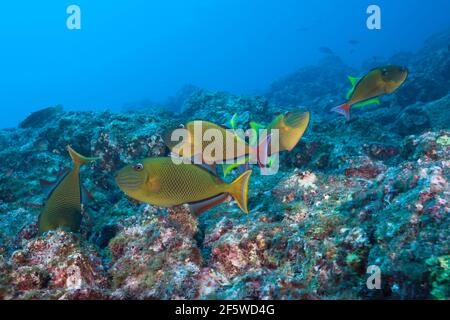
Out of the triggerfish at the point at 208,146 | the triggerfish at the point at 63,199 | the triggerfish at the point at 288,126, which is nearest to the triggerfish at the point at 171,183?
the triggerfish at the point at 208,146

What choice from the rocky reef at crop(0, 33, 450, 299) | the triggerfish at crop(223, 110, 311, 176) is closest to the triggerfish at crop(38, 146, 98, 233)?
the rocky reef at crop(0, 33, 450, 299)

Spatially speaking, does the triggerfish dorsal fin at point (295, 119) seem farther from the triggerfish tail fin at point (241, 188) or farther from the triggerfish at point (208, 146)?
the triggerfish tail fin at point (241, 188)

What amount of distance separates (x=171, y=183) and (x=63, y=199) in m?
1.21

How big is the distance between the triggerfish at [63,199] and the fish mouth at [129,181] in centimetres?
77

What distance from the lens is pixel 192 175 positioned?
1998 mm

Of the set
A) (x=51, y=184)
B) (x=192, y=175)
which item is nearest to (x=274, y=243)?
(x=192, y=175)

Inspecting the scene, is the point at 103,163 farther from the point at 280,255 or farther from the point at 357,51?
the point at 357,51

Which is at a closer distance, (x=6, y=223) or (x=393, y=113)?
(x=6, y=223)

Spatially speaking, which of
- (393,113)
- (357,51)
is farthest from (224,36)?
(393,113)

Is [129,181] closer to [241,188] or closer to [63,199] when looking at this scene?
[241,188]

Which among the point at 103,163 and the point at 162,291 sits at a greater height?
the point at 103,163

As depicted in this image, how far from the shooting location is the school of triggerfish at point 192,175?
1.98 m

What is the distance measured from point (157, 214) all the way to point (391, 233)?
6.09 ft
